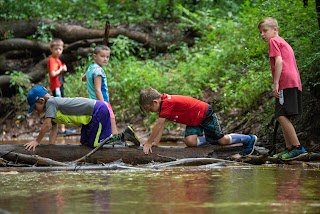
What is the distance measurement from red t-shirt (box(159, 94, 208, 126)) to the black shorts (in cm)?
112

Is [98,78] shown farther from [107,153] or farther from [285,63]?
[285,63]

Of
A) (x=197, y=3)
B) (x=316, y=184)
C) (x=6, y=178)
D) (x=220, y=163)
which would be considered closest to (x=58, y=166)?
(x=6, y=178)

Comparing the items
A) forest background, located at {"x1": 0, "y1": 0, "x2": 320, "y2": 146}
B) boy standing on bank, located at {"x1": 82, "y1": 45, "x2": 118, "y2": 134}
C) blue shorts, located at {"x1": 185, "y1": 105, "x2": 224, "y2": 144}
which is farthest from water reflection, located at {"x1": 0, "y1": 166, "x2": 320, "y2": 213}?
boy standing on bank, located at {"x1": 82, "y1": 45, "x2": 118, "y2": 134}

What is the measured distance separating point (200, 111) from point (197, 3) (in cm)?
1289

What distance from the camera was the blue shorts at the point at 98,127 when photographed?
9.49 metres

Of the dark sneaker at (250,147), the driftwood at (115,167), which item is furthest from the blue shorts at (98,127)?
the dark sneaker at (250,147)

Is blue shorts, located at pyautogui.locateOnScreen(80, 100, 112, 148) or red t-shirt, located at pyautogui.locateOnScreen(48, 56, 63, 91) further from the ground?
red t-shirt, located at pyautogui.locateOnScreen(48, 56, 63, 91)

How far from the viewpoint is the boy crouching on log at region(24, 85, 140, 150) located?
9328mm

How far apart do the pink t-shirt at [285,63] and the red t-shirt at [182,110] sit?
1.21 metres

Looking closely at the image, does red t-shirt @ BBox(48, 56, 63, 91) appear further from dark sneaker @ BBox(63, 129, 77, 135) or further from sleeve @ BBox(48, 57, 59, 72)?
dark sneaker @ BBox(63, 129, 77, 135)

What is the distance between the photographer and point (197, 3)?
72.6 feet

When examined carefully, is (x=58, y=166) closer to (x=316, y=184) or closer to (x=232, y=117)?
(x=316, y=184)

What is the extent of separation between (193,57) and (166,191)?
510 inches

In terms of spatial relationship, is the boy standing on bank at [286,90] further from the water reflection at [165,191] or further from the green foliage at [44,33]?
the green foliage at [44,33]
